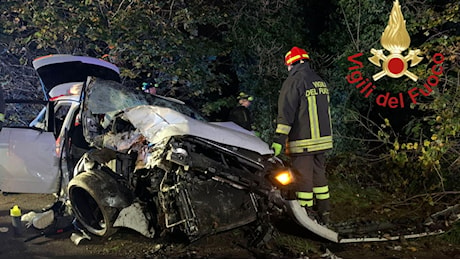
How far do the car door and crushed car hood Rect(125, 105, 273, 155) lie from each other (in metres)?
1.44

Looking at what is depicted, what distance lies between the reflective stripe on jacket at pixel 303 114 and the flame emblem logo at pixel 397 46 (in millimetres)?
2348

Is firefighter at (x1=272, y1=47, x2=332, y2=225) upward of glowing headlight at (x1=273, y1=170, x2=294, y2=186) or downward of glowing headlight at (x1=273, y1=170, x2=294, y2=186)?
upward

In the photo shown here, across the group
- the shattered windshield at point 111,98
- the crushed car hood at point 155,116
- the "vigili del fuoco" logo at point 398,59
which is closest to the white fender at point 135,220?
the crushed car hood at point 155,116

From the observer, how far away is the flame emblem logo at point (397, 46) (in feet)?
18.5

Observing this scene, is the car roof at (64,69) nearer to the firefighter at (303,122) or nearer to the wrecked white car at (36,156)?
the wrecked white car at (36,156)

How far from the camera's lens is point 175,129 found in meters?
3.59

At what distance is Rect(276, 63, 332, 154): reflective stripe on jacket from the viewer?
Result: 392cm

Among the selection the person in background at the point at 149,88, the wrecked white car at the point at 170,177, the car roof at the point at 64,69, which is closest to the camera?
the wrecked white car at the point at 170,177

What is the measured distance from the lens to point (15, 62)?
8.72 meters

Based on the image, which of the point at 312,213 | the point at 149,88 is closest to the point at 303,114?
the point at 312,213

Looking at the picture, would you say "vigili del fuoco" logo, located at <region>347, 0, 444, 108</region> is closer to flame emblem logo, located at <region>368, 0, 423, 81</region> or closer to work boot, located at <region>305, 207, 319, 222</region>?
flame emblem logo, located at <region>368, 0, 423, 81</region>

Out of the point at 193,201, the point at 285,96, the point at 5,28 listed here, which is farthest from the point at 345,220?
the point at 5,28

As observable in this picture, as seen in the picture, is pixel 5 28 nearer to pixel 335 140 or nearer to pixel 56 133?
pixel 56 133

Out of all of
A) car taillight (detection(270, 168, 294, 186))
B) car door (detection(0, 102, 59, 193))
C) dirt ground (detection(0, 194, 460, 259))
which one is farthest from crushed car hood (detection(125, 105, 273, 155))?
car door (detection(0, 102, 59, 193))
